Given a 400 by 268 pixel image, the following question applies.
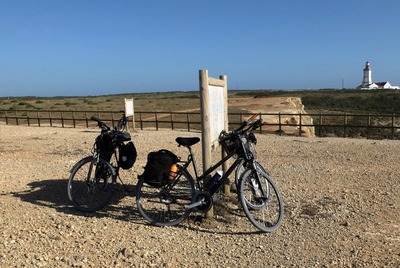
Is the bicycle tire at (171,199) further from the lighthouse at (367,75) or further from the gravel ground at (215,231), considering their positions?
the lighthouse at (367,75)

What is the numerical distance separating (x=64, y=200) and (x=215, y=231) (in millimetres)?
2302

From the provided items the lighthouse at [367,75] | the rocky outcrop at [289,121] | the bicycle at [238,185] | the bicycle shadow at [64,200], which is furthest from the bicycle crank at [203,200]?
the lighthouse at [367,75]

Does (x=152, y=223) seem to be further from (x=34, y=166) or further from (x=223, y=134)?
(x=34, y=166)

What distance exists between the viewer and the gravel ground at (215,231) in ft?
12.3

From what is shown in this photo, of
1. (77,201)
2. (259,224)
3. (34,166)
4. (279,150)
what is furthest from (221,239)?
(279,150)

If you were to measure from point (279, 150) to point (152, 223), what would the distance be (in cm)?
629

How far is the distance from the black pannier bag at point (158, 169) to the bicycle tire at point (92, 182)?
2.38 feet

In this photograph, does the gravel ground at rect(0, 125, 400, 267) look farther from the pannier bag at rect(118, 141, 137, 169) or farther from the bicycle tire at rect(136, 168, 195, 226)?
the pannier bag at rect(118, 141, 137, 169)

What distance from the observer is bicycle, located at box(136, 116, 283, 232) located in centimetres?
447

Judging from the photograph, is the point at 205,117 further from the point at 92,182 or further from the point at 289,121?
the point at 289,121

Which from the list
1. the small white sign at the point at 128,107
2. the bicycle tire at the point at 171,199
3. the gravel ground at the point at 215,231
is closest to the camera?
the gravel ground at the point at 215,231

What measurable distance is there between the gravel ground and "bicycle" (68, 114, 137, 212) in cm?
20

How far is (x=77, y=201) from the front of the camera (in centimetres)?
541

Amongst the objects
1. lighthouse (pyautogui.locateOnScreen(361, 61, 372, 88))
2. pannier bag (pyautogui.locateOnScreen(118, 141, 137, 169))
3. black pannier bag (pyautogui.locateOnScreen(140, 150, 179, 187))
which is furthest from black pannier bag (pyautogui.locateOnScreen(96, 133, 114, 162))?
lighthouse (pyautogui.locateOnScreen(361, 61, 372, 88))
